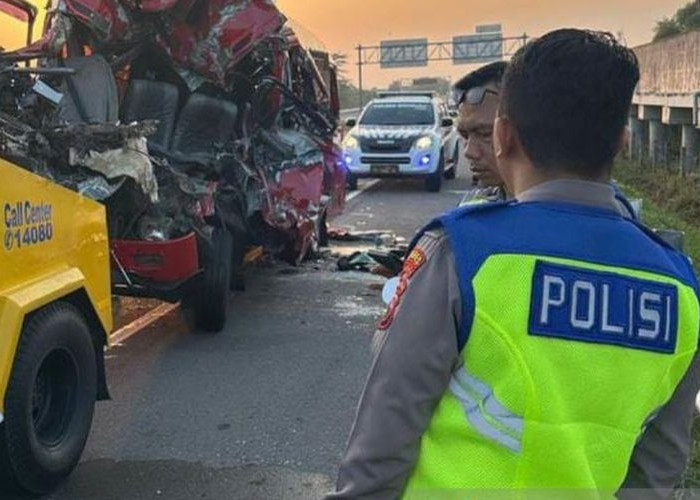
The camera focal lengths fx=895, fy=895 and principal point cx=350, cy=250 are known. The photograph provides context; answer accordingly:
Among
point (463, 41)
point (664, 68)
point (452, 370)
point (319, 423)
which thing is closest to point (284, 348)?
point (319, 423)

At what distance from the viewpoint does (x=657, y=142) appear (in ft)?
66.7

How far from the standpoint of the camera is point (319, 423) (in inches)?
193

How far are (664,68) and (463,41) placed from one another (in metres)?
47.5

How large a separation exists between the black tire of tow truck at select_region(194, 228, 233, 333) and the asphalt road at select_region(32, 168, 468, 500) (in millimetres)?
116

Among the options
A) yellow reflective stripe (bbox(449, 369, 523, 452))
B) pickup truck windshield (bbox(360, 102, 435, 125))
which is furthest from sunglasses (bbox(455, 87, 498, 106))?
pickup truck windshield (bbox(360, 102, 435, 125))

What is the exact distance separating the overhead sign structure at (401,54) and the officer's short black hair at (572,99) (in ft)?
218

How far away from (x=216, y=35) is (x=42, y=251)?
3.45 meters

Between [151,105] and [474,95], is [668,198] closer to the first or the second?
[151,105]

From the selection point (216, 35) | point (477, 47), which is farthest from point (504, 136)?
point (477, 47)

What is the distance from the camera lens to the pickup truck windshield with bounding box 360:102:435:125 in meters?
17.8

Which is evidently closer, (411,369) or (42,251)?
(411,369)

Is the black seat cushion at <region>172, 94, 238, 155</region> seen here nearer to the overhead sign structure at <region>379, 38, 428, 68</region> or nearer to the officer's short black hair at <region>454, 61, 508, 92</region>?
the officer's short black hair at <region>454, 61, 508, 92</region>

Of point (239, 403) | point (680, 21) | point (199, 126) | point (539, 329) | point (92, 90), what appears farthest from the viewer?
point (680, 21)

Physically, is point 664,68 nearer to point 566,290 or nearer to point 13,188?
point 13,188
